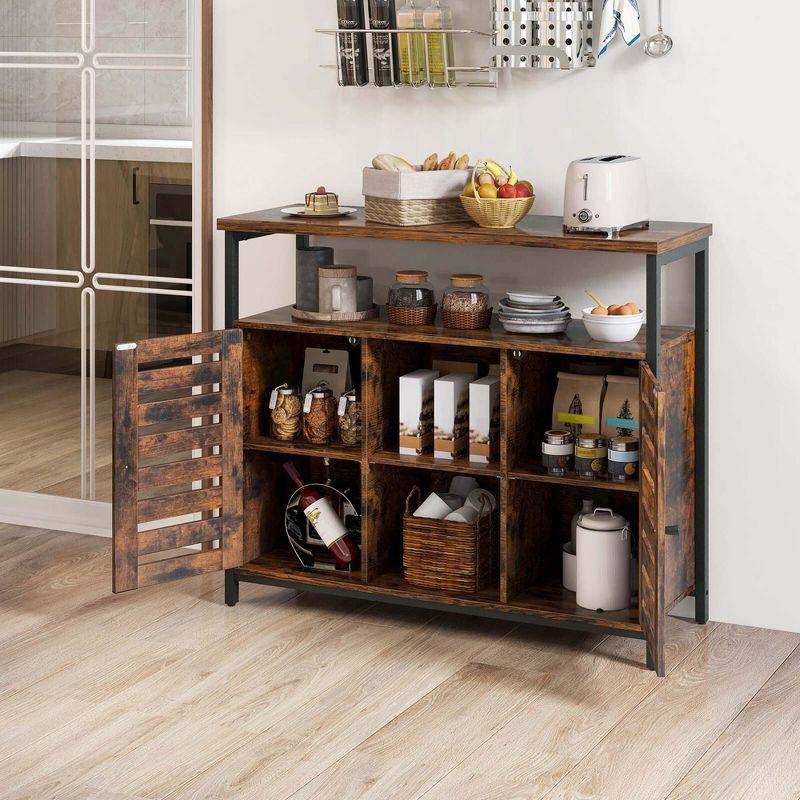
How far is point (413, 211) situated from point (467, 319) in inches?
11.7

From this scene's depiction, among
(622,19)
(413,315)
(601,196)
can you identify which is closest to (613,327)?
(601,196)

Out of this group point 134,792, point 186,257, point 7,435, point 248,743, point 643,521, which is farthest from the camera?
point 7,435

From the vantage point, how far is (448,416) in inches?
127

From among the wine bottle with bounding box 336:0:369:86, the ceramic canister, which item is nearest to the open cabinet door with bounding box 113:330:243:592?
the ceramic canister

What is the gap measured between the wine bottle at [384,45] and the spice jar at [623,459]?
45.1 inches

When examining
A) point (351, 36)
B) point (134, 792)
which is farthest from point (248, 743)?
point (351, 36)

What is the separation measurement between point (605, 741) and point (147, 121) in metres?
2.24

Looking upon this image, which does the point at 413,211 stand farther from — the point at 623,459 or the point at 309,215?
the point at 623,459

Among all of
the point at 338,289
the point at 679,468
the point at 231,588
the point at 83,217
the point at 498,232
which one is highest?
the point at 83,217

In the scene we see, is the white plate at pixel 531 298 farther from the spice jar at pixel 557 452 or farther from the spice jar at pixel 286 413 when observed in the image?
the spice jar at pixel 286 413

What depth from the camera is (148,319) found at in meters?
3.92

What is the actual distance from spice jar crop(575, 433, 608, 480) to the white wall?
1.31 ft

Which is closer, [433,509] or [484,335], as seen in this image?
[484,335]

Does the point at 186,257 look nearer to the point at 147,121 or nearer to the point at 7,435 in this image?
the point at 147,121
